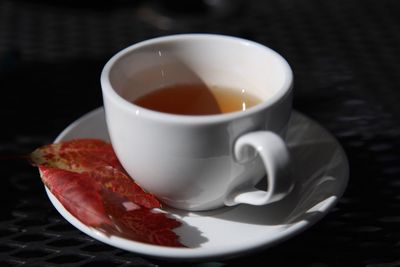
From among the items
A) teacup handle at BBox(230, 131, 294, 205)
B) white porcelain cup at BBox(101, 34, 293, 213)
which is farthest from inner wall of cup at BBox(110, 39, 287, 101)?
teacup handle at BBox(230, 131, 294, 205)

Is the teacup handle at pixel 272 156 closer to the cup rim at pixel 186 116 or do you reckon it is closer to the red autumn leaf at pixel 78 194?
the cup rim at pixel 186 116

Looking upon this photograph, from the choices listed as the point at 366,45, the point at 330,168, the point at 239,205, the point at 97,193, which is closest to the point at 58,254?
the point at 97,193

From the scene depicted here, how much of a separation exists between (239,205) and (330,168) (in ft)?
0.40

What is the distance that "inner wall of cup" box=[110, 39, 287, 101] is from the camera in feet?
2.35

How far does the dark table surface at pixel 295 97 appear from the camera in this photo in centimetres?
64

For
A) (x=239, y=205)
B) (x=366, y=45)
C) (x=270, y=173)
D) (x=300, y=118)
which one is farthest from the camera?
(x=366, y=45)

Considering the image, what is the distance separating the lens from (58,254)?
0.63 metres

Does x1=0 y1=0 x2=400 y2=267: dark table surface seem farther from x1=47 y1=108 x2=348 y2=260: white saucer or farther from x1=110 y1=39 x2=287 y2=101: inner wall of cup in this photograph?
x1=110 y1=39 x2=287 y2=101: inner wall of cup

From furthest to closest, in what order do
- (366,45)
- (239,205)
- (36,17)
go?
(36,17), (366,45), (239,205)

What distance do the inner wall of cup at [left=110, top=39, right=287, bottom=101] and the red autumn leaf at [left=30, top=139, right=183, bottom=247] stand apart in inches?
3.5

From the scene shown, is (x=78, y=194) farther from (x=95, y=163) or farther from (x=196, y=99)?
(x=196, y=99)

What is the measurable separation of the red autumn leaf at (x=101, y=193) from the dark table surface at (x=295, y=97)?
34 mm

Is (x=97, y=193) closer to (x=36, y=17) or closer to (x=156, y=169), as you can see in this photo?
(x=156, y=169)

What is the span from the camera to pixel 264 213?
2.18 ft
